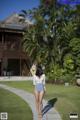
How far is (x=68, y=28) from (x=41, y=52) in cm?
405

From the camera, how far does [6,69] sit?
45250mm

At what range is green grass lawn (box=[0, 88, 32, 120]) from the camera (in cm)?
1370

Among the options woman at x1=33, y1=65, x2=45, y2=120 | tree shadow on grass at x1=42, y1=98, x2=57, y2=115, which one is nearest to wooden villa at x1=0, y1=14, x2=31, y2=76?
tree shadow on grass at x1=42, y1=98, x2=57, y2=115

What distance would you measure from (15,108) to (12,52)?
29.4 m

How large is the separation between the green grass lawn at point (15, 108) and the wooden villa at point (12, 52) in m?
24.6

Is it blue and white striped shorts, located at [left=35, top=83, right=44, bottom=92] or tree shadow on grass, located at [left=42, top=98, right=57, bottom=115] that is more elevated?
blue and white striped shorts, located at [left=35, top=83, right=44, bottom=92]

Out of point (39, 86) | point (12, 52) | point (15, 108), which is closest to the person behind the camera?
point (39, 86)

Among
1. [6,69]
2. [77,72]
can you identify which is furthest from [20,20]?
[77,72]

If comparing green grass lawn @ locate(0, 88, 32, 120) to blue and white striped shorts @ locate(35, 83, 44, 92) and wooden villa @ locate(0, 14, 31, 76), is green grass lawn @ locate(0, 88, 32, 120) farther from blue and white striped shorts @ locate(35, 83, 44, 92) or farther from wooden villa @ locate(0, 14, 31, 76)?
wooden villa @ locate(0, 14, 31, 76)

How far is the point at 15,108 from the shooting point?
1573cm

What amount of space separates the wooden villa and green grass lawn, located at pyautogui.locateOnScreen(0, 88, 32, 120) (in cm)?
2457

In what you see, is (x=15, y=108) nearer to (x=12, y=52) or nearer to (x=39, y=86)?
(x=39, y=86)

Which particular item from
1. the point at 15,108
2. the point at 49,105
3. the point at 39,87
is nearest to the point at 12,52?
the point at 49,105

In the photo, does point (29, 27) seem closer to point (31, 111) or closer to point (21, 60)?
point (21, 60)
